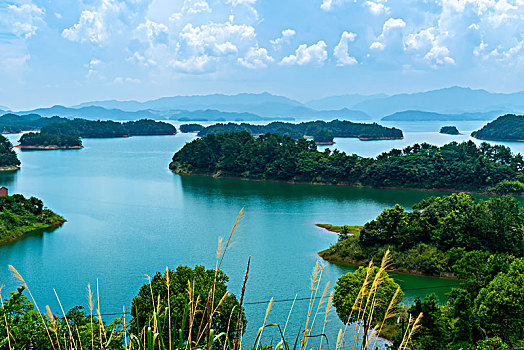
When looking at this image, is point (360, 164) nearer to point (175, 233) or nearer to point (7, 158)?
point (175, 233)

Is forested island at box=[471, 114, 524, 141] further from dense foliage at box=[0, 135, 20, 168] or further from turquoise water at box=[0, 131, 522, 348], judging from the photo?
dense foliage at box=[0, 135, 20, 168]

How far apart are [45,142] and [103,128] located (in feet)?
65.0

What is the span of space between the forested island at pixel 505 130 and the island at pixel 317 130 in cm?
1195

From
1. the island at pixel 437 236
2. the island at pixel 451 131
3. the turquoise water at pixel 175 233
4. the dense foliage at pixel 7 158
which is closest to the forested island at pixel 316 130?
the island at pixel 451 131

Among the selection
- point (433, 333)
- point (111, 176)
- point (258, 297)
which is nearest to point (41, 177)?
point (111, 176)

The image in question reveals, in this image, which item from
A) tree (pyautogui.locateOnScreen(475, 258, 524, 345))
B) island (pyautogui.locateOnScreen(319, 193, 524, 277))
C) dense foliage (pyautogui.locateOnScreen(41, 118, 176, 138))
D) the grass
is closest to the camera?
tree (pyautogui.locateOnScreen(475, 258, 524, 345))

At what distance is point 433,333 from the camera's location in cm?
854

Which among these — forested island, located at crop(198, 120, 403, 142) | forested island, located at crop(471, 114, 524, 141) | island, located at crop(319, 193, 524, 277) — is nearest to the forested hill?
island, located at crop(319, 193, 524, 277)

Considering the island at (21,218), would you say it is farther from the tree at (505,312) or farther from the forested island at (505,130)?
the forested island at (505,130)

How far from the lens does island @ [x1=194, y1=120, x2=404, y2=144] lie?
7306cm

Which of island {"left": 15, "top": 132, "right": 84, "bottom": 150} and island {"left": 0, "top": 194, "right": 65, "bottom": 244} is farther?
island {"left": 15, "top": 132, "right": 84, "bottom": 150}

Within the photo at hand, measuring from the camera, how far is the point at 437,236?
15664 mm

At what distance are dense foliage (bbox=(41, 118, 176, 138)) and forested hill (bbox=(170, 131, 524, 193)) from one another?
3983 cm

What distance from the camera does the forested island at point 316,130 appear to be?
240 ft
